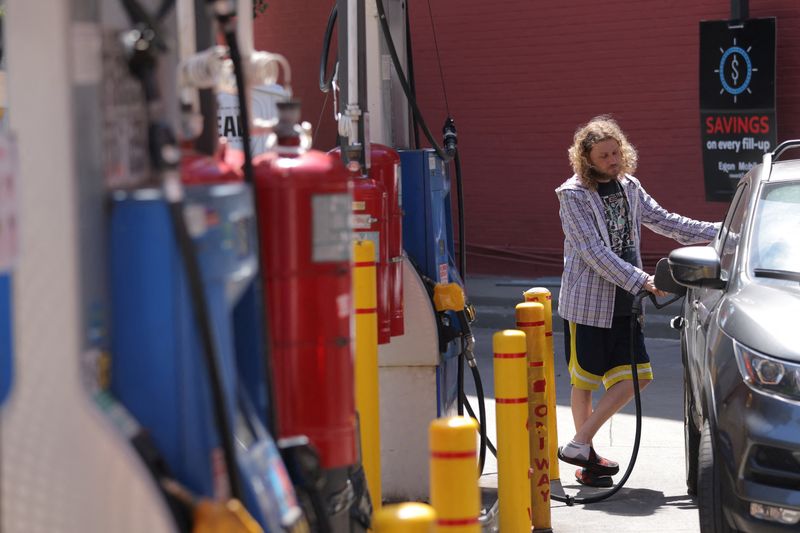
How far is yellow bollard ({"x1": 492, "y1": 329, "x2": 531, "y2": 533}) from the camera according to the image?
5570 mm

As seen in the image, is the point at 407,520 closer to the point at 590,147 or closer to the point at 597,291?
the point at 597,291

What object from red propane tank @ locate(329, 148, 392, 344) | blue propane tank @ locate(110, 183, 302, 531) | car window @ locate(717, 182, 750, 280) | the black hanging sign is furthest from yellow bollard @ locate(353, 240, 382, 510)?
the black hanging sign

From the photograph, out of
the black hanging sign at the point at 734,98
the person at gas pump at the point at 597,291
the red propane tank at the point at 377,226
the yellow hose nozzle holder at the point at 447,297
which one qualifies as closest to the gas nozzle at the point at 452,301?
the yellow hose nozzle holder at the point at 447,297

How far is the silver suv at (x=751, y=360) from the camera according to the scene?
4.83m

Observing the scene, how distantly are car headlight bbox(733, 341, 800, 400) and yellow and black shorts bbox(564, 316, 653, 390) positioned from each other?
88.6 inches

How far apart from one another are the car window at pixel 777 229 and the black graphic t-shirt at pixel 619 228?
4.32 ft

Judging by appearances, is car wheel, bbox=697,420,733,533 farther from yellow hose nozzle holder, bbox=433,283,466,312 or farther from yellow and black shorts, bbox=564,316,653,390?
yellow and black shorts, bbox=564,316,653,390

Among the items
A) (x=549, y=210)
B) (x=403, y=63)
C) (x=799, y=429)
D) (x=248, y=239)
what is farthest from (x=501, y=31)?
(x=248, y=239)

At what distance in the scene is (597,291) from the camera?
737cm

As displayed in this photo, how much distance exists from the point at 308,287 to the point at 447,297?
3.12 meters

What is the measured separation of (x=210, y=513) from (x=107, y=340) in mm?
486

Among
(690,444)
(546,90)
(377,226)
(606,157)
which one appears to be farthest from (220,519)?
(546,90)

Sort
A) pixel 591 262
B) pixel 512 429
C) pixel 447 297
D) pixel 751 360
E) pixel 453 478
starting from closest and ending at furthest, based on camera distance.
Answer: pixel 453 478
pixel 751 360
pixel 512 429
pixel 447 297
pixel 591 262

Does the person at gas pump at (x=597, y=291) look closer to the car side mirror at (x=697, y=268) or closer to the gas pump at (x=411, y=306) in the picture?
the gas pump at (x=411, y=306)
